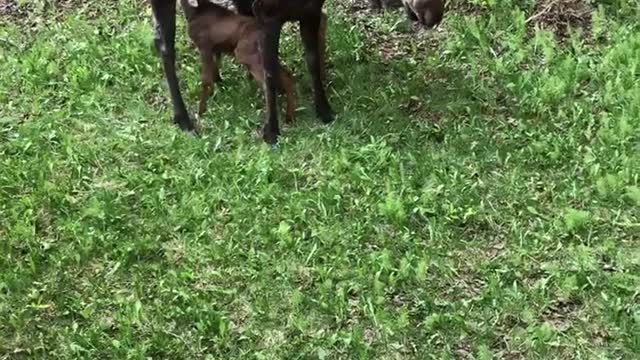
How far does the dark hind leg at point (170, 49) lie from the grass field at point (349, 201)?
0.10m

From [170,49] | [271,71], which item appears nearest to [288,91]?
[271,71]

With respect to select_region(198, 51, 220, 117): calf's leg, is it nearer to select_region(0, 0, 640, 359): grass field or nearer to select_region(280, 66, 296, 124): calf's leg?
select_region(0, 0, 640, 359): grass field

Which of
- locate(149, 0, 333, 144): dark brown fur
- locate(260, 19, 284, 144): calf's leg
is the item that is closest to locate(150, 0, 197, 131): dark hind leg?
locate(149, 0, 333, 144): dark brown fur

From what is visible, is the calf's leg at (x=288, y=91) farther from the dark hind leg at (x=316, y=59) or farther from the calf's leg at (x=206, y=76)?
the calf's leg at (x=206, y=76)

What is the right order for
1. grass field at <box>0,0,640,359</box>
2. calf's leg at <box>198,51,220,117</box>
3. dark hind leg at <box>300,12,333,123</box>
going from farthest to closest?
calf's leg at <box>198,51,220,117</box> < dark hind leg at <box>300,12,333,123</box> < grass field at <box>0,0,640,359</box>

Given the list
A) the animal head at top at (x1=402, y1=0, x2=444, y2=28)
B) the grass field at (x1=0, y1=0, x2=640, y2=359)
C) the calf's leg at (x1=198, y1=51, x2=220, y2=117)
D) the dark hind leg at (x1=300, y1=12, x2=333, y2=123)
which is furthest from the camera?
the calf's leg at (x1=198, y1=51, x2=220, y2=117)

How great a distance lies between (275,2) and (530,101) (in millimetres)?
1738

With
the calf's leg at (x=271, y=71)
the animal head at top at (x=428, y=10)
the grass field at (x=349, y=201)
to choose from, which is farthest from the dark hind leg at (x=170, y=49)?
the animal head at top at (x=428, y=10)

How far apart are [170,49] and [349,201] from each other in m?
1.72

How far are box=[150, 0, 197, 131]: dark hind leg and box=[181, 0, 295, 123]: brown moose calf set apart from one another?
0.44 ft

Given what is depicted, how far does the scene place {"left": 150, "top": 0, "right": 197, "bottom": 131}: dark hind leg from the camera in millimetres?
6508

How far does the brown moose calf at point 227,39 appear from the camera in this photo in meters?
6.45

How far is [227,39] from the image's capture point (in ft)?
21.4

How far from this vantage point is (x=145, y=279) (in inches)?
211
